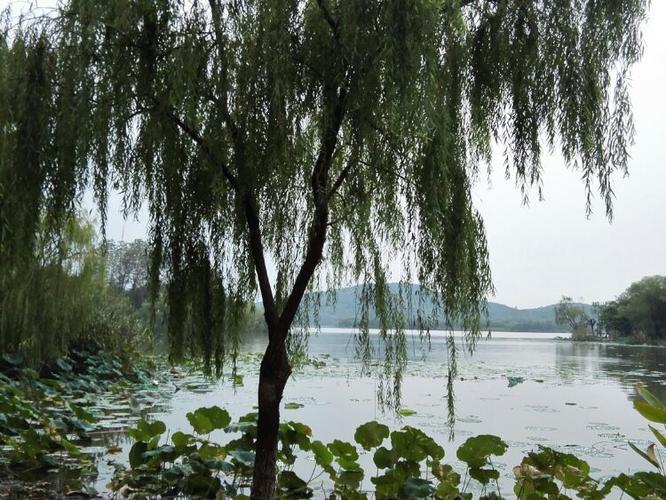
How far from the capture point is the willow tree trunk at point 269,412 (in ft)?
9.73

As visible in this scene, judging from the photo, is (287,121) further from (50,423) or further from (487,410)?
(487,410)

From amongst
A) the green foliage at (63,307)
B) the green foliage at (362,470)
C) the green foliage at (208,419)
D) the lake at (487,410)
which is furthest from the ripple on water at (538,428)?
the green foliage at (63,307)

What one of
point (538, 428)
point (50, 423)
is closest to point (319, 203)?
point (50, 423)

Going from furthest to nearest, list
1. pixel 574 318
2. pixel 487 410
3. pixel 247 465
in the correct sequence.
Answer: pixel 574 318 → pixel 487 410 → pixel 247 465

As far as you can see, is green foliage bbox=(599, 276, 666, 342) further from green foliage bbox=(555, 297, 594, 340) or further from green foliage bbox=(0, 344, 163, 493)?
green foliage bbox=(0, 344, 163, 493)

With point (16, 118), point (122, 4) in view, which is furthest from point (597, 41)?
point (16, 118)

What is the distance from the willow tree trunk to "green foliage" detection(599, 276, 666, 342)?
4112cm

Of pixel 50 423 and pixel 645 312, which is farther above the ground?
pixel 645 312

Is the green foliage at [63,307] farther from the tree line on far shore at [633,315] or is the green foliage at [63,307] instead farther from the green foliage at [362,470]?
the tree line on far shore at [633,315]

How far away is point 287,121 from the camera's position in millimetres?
2623

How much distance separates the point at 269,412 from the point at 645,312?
4260cm

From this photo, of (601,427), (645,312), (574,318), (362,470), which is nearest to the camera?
(362,470)

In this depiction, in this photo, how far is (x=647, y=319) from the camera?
40312 millimetres

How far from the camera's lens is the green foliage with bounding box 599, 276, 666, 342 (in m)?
39.7
